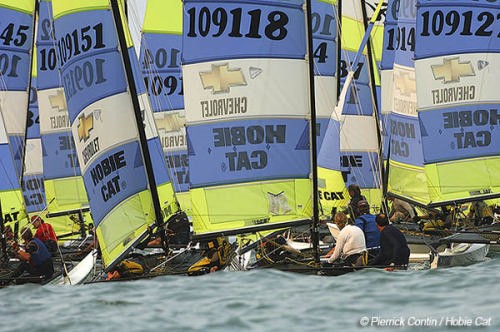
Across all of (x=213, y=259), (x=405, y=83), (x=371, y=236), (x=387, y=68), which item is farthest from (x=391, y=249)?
(x=387, y=68)

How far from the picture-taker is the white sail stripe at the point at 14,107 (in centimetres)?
2730

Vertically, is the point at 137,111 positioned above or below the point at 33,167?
above

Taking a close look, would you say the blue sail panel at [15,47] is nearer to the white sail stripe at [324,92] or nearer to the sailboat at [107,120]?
the white sail stripe at [324,92]

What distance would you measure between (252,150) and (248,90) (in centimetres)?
84

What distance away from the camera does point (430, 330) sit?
1175cm

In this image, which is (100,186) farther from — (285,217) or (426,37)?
(426,37)

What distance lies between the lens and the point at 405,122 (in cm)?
2417

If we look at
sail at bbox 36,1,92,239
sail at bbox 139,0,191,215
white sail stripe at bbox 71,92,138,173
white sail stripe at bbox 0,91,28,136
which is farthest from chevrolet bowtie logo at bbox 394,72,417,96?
white sail stripe at bbox 0,91,28,136

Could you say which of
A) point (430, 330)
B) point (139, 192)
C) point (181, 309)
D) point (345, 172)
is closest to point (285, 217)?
point (139, 192)

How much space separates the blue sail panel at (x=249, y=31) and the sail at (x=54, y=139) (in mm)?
10414

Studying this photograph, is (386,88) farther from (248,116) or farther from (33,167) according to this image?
(248,116)

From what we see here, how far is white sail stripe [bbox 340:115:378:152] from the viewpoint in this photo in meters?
26.9

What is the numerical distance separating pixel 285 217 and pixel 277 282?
7.39 feet

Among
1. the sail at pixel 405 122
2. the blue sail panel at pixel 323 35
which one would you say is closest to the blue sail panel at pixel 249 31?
the sail at pixel 405 122
